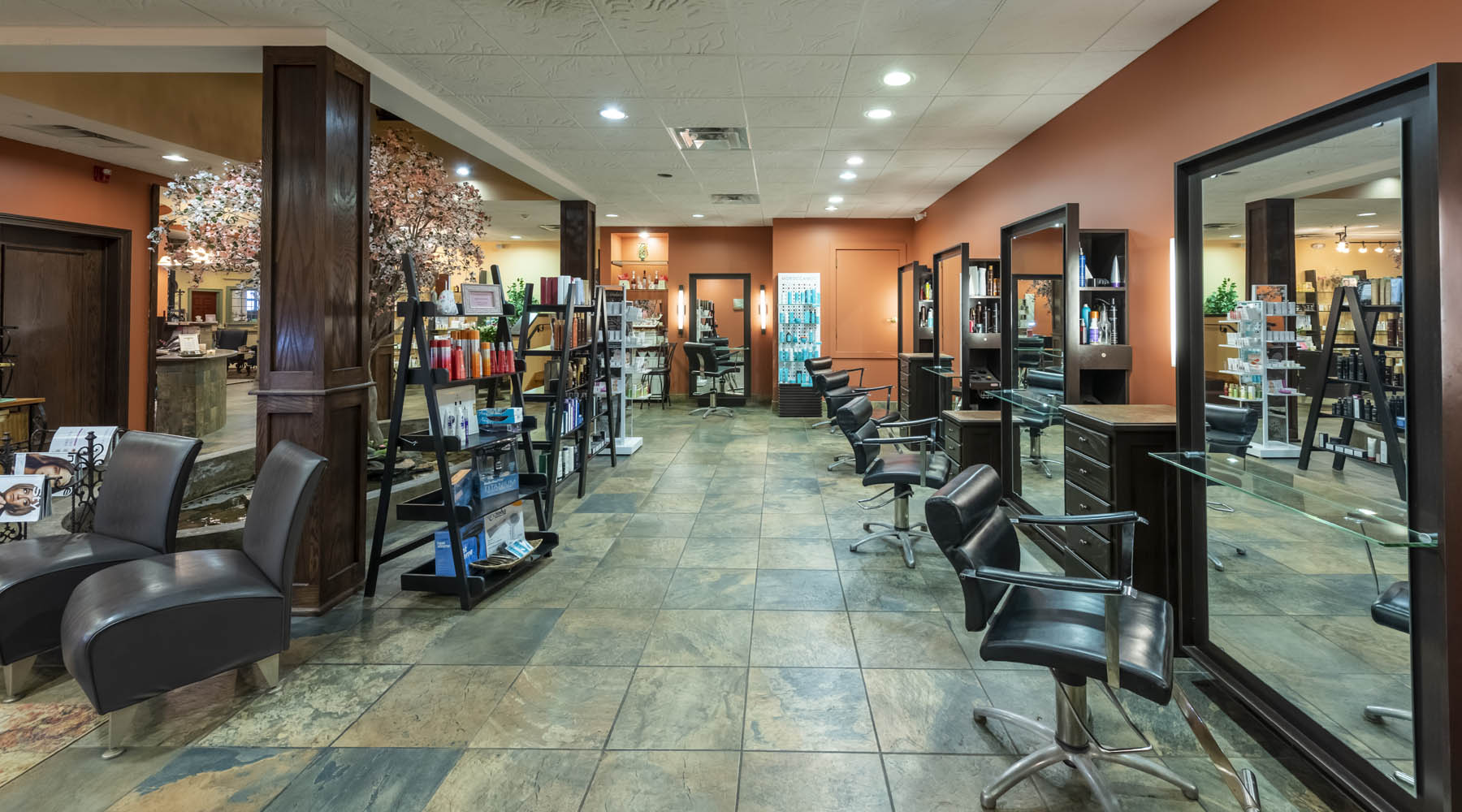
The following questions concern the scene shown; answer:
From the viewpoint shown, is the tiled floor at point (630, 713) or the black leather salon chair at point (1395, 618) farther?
the tiled floor at point (630, 713)

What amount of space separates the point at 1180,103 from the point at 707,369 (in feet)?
25.1

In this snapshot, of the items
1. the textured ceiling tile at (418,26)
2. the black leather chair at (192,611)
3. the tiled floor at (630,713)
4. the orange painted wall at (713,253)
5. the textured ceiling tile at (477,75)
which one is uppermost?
the orange painted wall at (713,253)

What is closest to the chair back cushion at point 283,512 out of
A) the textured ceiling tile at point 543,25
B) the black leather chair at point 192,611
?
the black leather chair at point 192,611

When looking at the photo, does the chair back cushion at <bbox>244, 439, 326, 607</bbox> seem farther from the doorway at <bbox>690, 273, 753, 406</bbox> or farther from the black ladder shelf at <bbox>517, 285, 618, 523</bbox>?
the doorway at <bbox>690, 273, 753, 406</bbox>

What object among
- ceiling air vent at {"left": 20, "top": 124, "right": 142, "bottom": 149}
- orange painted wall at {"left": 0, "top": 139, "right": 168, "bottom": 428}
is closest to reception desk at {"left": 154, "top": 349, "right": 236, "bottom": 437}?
orange painted wall at {"left": 0, "top": 139, "right": 168, "bottom": 428}

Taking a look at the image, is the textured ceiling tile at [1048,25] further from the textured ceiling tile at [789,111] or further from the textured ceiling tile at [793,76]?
the textured ceiling tile at [789,111]

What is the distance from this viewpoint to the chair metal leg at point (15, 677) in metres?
2.62

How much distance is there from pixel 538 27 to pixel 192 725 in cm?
351

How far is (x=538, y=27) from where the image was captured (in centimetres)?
372

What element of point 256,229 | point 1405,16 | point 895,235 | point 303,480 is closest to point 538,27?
point 256,229

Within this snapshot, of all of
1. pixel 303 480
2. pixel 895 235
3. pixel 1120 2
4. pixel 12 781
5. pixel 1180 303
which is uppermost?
pixel 895 235

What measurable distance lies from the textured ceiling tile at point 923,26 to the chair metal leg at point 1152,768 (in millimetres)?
3331

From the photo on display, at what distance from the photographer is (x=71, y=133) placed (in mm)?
5578

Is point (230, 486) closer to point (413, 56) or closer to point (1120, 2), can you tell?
point (413, 56)
